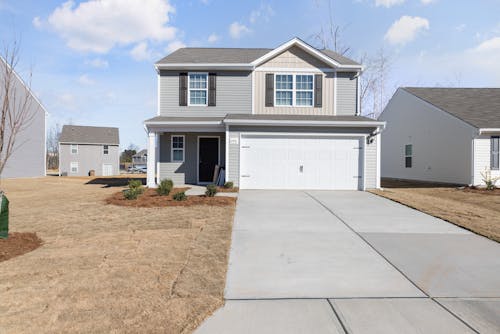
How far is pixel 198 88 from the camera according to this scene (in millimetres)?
15383

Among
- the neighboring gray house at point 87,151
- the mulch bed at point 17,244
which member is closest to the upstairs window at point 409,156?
the mulch bed at point 17,244

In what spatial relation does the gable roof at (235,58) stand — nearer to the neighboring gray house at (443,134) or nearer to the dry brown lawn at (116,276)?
the neighboring gray house at (443,134)

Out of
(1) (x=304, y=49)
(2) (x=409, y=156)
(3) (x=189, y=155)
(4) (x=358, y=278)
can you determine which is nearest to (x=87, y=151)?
(3) (x=189, y=155)

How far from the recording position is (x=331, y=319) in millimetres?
3197

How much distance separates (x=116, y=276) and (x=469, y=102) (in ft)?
71.7

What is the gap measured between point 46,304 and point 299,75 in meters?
13.9

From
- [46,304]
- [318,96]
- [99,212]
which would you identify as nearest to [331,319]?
[46,304]

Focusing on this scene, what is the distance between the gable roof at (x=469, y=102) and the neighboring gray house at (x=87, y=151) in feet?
97.2

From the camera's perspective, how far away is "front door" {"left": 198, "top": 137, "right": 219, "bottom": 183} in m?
15.4

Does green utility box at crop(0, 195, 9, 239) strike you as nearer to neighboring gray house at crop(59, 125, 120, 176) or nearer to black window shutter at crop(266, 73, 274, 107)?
black window shutter at crop(266, 73, 274, 107)

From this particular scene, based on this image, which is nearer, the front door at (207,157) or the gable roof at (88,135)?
the front door at (207,157)

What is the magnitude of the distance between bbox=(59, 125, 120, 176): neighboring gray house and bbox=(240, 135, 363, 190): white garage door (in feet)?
86.6

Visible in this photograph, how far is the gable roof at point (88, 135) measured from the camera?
33.5 m

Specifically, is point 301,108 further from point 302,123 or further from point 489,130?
point 489,130
